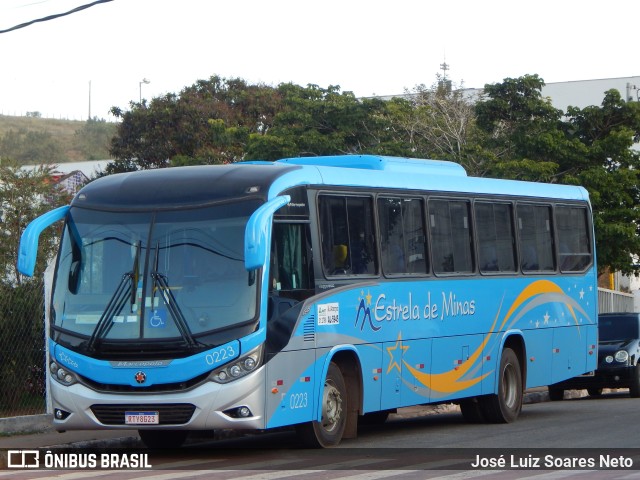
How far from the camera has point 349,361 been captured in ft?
43.5

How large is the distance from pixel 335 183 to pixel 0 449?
4.82 meters

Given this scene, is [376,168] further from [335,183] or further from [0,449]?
[0,449]

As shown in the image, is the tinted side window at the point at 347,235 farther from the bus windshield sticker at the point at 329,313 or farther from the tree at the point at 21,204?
the tree at the point at 21,204

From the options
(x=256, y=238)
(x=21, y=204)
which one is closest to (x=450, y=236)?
(x=256, y=238)

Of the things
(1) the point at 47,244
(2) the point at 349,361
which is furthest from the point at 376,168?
(1) the point at 47,244

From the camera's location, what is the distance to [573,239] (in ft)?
61.7

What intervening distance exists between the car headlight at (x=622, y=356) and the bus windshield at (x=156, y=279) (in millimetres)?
13286

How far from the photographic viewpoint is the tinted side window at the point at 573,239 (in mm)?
18422

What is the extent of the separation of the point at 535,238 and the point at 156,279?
7.86 metres

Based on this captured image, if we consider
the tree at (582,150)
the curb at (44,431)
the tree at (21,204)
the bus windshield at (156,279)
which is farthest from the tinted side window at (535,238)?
the tree at (582,150)

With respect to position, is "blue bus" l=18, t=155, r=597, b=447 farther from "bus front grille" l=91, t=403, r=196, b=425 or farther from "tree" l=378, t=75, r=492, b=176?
"tree" l=378, t=75, r=492, b=176

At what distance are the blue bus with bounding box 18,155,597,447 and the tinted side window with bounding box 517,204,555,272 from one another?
6.27ft

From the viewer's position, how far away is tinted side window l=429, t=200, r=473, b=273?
1511cm

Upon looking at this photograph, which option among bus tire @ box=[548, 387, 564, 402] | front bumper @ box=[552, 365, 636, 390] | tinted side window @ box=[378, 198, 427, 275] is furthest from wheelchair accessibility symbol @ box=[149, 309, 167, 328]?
bus tire @ box=[548, 387, 564, 402]
